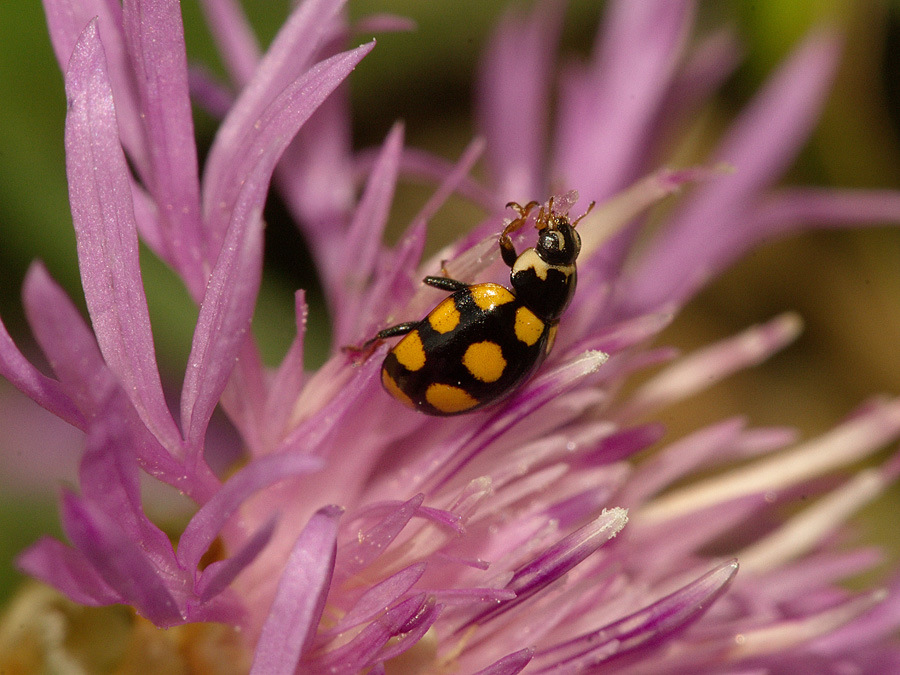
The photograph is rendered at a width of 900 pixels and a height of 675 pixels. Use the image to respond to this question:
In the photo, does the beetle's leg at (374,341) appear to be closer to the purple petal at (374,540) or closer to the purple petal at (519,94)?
the purple petal at (374,540)

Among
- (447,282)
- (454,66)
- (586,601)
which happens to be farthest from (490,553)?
(454,66)

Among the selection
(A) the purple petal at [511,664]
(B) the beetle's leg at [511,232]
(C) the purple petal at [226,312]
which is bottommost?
(A) the purple petal at [511,664]

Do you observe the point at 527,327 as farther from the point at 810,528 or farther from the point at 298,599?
the point at 810,528

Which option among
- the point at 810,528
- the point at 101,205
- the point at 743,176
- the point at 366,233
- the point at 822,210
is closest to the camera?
the point at 101,205

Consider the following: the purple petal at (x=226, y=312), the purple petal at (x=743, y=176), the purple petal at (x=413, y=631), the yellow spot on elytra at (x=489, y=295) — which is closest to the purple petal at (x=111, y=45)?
the purple petal at (x=226, y=312)

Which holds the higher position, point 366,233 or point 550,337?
point 366,233

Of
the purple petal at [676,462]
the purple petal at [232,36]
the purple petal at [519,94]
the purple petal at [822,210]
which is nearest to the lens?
the purple petal at [676,462]

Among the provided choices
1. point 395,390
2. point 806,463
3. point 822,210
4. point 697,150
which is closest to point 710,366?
point 806,463

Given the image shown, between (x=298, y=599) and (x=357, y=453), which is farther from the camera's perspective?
(x=357, y=453)
